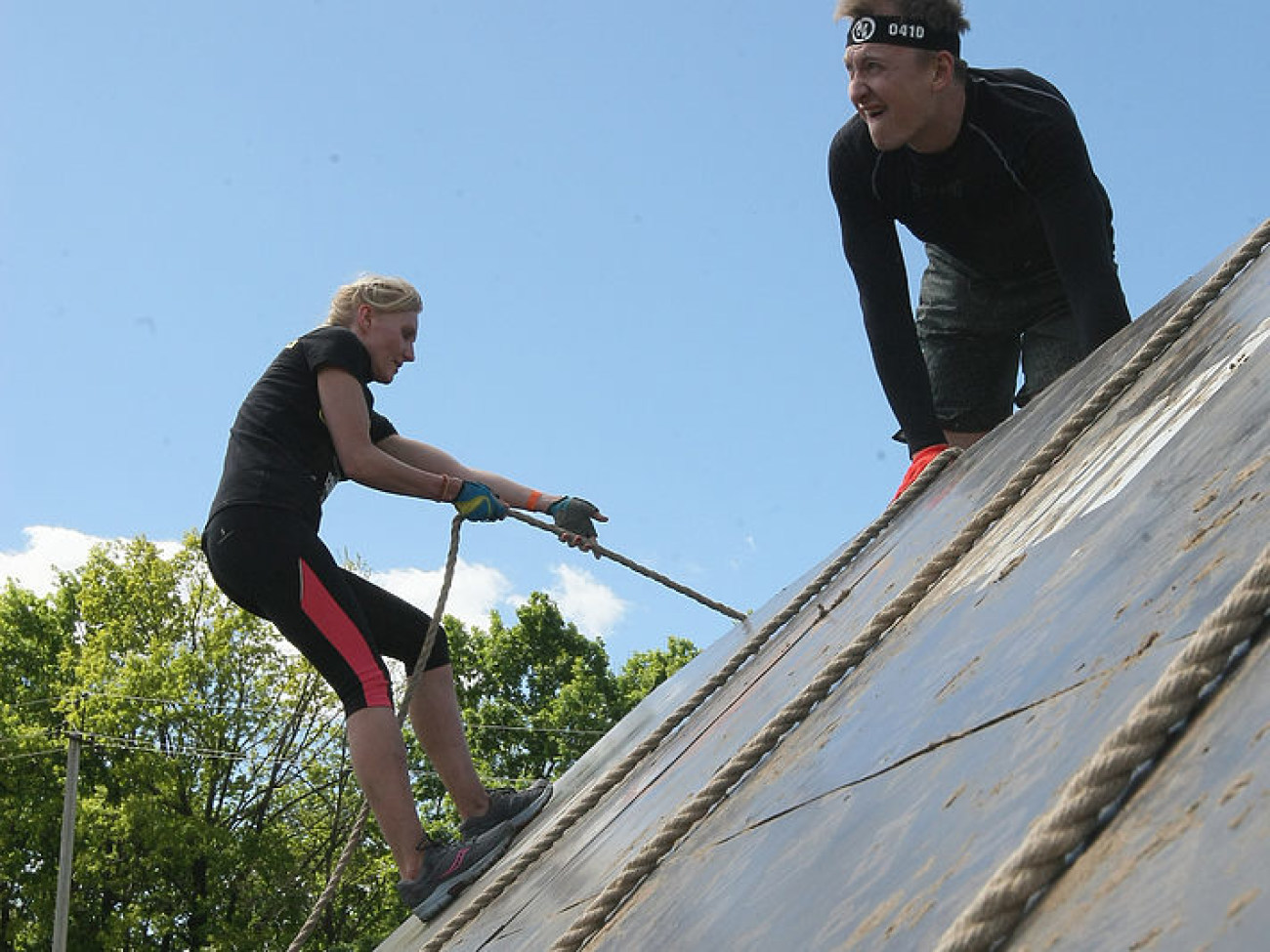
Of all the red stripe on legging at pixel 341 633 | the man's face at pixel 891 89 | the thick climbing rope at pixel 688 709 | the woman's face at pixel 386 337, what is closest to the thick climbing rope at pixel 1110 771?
the thick climbing rope at pixel 688 709

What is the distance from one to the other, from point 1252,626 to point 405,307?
313 cm

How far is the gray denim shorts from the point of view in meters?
3.90

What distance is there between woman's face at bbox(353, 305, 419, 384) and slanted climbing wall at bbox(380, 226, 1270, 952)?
4.75 ft

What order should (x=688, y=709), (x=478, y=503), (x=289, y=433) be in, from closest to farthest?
(x=688, y=709) < (x=289, y=433) < (x=478, y=503)

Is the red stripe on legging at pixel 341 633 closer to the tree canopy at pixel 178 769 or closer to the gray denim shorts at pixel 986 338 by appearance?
the gray denim shorts at pixel 986 338

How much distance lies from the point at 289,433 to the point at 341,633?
549 millimetres

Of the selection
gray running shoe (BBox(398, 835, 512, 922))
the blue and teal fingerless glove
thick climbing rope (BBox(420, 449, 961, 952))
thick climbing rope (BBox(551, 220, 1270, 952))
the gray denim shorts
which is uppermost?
the blue and teal fingerless glove

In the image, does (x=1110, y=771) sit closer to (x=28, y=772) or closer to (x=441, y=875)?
(x=441, y=875)

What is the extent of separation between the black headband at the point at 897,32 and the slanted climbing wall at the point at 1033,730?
81cm

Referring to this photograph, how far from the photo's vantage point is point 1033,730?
48.9 inches

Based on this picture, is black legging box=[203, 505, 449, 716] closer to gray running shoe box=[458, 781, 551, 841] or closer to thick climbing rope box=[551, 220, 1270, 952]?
gray running shoe box=[458, 781, 551, 841]

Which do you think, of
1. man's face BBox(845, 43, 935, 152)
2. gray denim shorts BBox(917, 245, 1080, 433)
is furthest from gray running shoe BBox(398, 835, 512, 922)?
man's face BBox(845, 43, 935, 152)

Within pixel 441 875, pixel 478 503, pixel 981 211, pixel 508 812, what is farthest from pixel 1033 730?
pixel 478 503

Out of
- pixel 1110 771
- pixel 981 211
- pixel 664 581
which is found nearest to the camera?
pixel 1110 771
